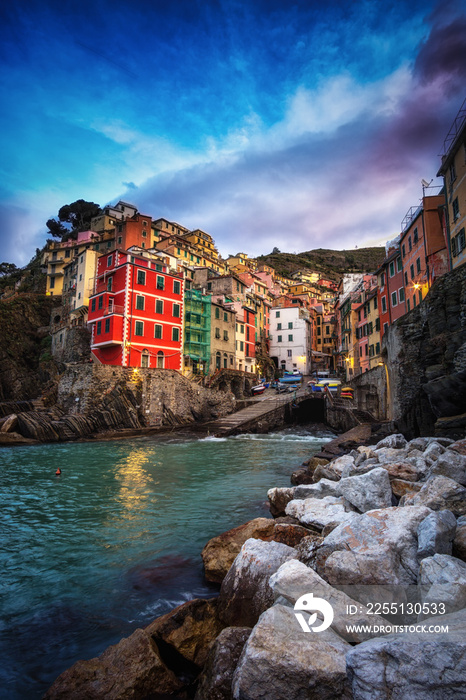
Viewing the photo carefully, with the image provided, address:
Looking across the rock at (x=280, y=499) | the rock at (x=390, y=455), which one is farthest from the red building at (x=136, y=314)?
the rock at (x=390, y=455)

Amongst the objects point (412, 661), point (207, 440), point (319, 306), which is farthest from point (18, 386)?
point (319, 306)

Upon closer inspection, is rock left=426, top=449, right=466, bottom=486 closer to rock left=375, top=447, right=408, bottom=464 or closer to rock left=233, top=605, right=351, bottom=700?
rock left=375, top=447, right=408, bottom=464

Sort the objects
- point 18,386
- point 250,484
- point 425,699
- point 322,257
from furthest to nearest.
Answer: point 322,257 → point 18,386 → point 250,484 → point 425,699

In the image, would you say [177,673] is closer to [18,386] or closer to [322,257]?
[18,386]

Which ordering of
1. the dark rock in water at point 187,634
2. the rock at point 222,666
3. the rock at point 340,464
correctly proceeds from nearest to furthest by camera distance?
the rock at point 222,666
the dark rock in water at point 187,634
the rock at point 340,464

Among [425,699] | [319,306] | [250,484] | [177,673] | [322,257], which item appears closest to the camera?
[425,699]

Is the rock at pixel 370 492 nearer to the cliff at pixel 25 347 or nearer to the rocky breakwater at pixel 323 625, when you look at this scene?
the rocky breakwater at pixel 323 625

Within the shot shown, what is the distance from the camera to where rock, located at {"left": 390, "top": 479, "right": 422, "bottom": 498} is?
23.9ft

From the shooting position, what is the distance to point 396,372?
71.9 feet

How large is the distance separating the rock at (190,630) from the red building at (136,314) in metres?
33.1

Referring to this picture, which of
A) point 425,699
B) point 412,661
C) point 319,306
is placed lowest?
point 425,699

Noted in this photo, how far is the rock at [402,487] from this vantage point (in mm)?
7295

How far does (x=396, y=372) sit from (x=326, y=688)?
21.1m

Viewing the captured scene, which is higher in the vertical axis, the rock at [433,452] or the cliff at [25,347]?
the cliff at [25,347]
